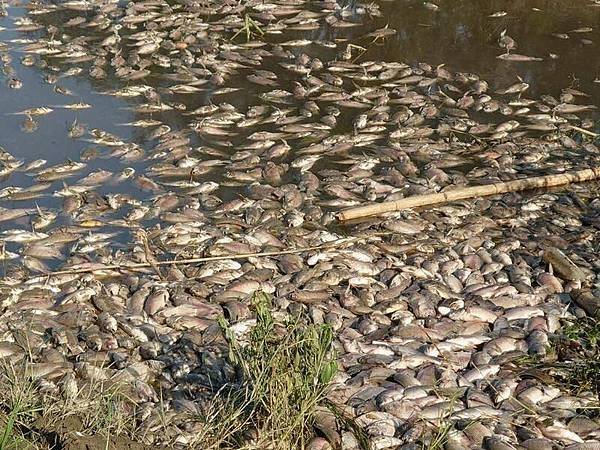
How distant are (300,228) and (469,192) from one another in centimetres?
160

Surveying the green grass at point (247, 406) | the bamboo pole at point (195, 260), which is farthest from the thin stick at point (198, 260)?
the green grass at point (247, 406)

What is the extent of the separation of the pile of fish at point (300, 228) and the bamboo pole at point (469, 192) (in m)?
0.10

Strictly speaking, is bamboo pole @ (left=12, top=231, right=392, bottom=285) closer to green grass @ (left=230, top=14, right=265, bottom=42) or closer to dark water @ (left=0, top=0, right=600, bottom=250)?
dark water @ (left=0, top=0, right=600, bottom=250)

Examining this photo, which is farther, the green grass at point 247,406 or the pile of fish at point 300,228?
the pile of fish at point 300,228

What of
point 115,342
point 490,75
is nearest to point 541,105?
point 490,75

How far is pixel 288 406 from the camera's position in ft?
15.3

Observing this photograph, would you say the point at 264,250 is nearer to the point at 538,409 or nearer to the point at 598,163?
the point at 538,409

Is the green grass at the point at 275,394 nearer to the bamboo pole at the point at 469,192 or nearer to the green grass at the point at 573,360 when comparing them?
the green grass at the point at 573,360

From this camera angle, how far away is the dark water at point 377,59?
8.62m

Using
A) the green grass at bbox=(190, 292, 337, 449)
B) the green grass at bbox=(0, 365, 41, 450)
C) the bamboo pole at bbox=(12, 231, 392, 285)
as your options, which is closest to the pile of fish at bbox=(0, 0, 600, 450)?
the bamboo pole at bbox=(12, 231, 392, 285)

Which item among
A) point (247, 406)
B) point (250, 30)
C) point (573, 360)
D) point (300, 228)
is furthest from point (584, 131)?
point (247, 406)

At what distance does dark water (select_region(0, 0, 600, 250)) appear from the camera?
28.3ft

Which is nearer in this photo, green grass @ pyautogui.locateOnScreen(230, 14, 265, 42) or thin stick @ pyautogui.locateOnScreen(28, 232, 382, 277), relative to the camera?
thin stick @ pyautogui.locateOnScreen(28, 232, 382, 277)

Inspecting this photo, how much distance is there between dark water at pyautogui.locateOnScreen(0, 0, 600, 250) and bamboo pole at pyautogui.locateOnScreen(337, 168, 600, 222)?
42.6 inches
